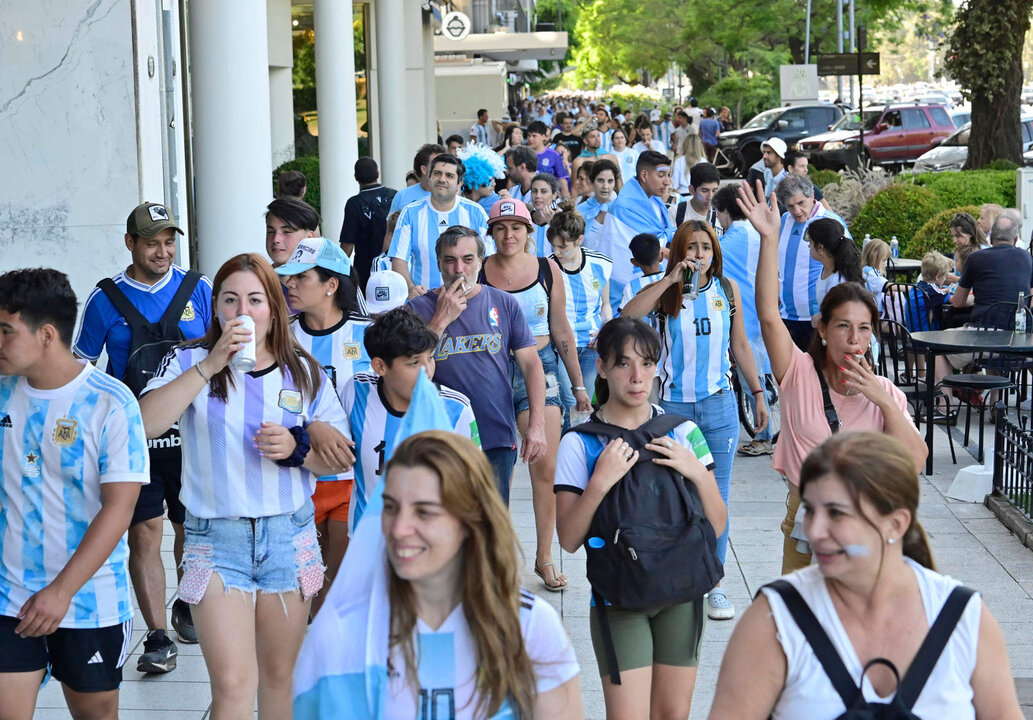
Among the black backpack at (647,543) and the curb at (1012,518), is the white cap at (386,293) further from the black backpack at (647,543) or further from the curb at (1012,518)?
the curb at (1012,518)

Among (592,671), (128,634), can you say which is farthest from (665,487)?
(592,671)

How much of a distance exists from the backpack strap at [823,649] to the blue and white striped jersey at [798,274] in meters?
6.98

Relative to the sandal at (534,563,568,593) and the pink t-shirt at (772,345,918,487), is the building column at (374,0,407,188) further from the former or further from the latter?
the pink t-shirt at (772,345,918,487)

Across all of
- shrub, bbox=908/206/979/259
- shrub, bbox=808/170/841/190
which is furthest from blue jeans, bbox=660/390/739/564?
shrub, bbox=808/170/841/190

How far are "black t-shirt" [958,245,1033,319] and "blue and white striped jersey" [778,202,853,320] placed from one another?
2328 mm

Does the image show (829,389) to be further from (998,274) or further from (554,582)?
(998,274)

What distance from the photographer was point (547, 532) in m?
7.14

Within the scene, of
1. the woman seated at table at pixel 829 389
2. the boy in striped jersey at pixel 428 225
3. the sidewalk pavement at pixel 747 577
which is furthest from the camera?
the boy in striped jersey at pixel 428 225

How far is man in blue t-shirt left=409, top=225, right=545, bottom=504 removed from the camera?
6.09 metres

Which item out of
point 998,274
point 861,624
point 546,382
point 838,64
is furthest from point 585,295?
point 838,64

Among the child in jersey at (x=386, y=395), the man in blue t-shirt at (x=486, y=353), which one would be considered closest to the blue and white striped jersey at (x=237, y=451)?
the child in jersey at (x=386, y=395)

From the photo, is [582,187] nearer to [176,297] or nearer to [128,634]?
[176,297]

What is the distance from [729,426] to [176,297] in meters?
2.70

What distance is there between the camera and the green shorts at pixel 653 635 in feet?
13.7
